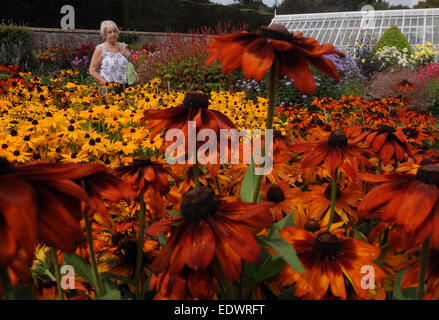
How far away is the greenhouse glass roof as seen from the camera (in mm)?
12047

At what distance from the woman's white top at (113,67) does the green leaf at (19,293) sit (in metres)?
4.80

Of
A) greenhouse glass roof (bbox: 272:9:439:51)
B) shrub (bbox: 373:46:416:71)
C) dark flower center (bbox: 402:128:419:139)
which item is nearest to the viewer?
dark flower center (bbox: 402:128:419:139)

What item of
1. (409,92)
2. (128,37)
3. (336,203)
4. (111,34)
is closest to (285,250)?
(336,203)

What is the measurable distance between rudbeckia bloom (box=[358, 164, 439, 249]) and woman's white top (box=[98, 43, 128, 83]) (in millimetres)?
4791

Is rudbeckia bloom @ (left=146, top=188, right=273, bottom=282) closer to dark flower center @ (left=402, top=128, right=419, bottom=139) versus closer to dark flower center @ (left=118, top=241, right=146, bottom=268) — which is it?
dark flower center @ (left=118, top=241, right=146, bottom=268)

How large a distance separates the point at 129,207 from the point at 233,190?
385mm

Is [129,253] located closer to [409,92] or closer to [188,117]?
[188,117]

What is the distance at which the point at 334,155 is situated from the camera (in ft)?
3.15

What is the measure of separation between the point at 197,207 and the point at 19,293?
0.28 meters

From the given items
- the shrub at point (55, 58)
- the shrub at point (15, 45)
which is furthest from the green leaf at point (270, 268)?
the shrub at point (15, 45)

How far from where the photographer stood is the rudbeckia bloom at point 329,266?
670mm

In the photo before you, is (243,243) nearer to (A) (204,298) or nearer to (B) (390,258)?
(A) (204,298)

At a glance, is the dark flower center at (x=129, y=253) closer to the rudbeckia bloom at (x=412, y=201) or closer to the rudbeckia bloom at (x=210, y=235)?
the rudbeckia bloom at (x=210, y=235)

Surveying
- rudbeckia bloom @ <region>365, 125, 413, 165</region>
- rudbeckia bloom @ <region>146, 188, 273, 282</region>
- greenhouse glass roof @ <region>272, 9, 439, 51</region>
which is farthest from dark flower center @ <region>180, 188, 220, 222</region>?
greenhouse glass roof @ <region>272, 9, 439, 51</region>
